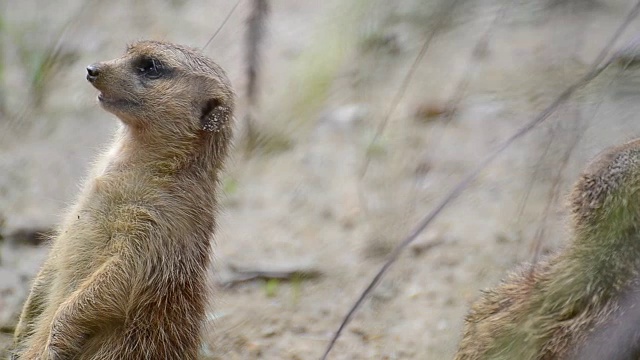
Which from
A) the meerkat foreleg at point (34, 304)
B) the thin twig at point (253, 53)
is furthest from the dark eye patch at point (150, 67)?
the thin twig at point (253, 53)

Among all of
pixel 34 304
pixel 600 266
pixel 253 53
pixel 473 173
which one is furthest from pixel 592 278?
pixel 34 304

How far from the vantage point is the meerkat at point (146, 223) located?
2.79 meters

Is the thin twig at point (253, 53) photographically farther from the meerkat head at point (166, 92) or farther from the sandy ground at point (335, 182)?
the meerkat head at point (166, 92)

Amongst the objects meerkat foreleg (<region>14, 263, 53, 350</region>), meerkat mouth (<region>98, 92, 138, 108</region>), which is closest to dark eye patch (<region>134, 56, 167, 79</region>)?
meerkat mouth (<region>98, 92, 138, 108</region>)

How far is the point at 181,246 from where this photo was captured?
9.53 ft

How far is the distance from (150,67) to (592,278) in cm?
152

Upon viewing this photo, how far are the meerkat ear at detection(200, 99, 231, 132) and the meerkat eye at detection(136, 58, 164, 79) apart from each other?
19 cm

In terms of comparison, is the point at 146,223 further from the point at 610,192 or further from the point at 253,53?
the point at 610,192

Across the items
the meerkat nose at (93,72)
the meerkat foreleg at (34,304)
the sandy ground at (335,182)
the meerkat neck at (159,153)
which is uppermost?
the meerkat nose at (93,72)

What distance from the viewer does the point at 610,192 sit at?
2453 millimetres

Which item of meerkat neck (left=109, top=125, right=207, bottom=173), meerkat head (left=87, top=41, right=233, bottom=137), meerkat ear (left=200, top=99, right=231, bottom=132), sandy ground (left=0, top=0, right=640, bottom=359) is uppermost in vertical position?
meerkat head (left=87, top=41, right=233, bottom=137)

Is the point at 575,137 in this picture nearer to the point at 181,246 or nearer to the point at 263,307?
the point at 181,246

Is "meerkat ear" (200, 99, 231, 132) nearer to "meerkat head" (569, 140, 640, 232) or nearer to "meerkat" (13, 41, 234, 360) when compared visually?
"meerkat" (13, 41, 234, 360)

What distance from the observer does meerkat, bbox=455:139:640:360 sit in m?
2.41
